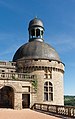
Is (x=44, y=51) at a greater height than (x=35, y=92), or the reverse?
(x=44, y=51)

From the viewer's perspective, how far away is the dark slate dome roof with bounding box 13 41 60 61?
34.3 m

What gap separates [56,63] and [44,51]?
99.9 inches

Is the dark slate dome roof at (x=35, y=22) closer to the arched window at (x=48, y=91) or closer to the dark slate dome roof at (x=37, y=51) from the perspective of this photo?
the dark slate dome roof at (x=37, y=51)

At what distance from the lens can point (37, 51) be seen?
34656mm

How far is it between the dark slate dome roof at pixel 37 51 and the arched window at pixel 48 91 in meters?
3.73

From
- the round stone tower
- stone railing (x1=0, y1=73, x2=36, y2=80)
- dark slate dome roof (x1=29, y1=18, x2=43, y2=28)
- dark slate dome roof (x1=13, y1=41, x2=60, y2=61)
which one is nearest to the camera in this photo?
stone railing (x1=0, y1=73, x2=36, y2=80)

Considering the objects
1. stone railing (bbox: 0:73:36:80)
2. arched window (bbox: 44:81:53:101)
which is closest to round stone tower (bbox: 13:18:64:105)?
arched window (bbox: 44:81:53:101)

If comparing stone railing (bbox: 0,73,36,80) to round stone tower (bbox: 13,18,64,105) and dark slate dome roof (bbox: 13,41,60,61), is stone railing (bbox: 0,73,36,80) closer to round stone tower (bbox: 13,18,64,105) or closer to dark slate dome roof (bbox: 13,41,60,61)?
round stone tower (bbox: 13,18,64,105)

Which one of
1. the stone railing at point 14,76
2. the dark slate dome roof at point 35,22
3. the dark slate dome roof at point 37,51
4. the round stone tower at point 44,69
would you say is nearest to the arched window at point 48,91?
the round stone tower at point 44,69

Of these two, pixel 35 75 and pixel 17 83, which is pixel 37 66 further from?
pixel 17 83

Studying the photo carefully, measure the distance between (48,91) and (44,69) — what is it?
3.13m

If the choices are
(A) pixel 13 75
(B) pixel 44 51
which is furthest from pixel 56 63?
(A) pixel 13 75

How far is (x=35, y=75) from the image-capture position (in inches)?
1291

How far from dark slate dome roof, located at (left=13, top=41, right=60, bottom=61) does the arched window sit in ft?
12.2
